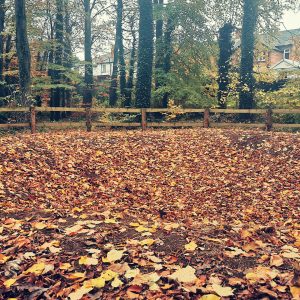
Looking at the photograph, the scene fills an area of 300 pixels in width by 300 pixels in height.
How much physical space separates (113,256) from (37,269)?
0.73m

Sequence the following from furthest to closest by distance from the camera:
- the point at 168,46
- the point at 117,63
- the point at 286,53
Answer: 1. the point at 286,53
2. the point at 117,63
3. the point at 168,46

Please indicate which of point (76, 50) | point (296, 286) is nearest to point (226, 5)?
point (76, 50)

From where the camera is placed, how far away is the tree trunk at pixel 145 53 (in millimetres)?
14336

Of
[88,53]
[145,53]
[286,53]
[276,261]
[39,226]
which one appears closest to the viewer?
[276,261]

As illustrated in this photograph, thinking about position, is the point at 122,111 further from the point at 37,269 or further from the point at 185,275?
the point at 185,275

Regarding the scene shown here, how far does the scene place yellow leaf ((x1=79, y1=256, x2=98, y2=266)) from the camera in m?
3.22

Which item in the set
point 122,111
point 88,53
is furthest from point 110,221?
point 88,53

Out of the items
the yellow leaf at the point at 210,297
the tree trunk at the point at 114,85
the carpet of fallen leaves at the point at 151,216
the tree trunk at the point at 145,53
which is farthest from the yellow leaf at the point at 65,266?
the tree trunk at the point at 114,85

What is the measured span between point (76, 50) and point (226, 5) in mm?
18630

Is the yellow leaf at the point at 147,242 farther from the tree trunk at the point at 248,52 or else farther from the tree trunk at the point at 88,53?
the tree trunk at the point at 88,53

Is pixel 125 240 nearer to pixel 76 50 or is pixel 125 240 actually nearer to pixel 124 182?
pixel 124 182

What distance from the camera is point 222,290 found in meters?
2.73

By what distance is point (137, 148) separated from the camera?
10.6 m

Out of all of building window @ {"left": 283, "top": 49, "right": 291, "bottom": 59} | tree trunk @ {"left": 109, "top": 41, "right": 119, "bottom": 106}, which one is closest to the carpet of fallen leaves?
tree trunk @ {"left": 109, "top": 41, "right": 119, "bottom": 106}
